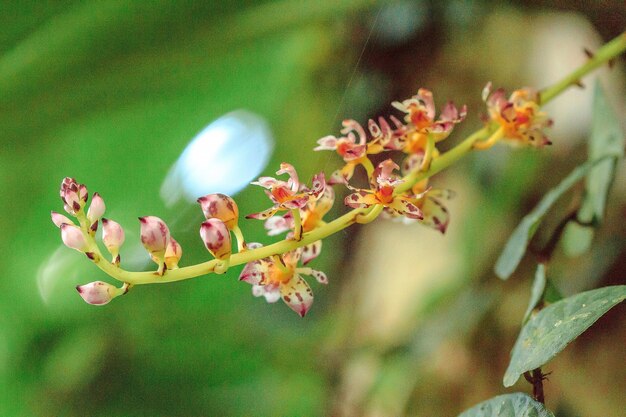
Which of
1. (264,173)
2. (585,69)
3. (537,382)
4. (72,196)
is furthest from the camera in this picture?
(264,173)

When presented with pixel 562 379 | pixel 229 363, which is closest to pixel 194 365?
pixel 229 363

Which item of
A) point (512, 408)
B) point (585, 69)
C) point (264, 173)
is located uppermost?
point (264, 173)

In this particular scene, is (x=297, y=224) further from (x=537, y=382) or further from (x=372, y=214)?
(x=537, y=382)

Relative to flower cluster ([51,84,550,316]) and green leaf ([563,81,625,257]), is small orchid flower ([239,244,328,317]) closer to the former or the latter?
flower cluster ([51,84,550,316])

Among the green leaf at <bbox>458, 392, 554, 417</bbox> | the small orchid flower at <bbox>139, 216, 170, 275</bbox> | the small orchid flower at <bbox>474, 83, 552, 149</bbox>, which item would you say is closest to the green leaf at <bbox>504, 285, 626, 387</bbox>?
the green leaf at <bbox>458, 392, 554, 417</bbox>

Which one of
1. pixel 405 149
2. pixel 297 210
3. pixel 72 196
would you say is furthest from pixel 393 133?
pixel 72 196

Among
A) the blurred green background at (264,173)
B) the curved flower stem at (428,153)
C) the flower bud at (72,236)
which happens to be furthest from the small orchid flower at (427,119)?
the blurred green background at (264,173)

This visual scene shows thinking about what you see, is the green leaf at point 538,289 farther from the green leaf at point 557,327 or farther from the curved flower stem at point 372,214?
the curved flower stem at point 372,214
